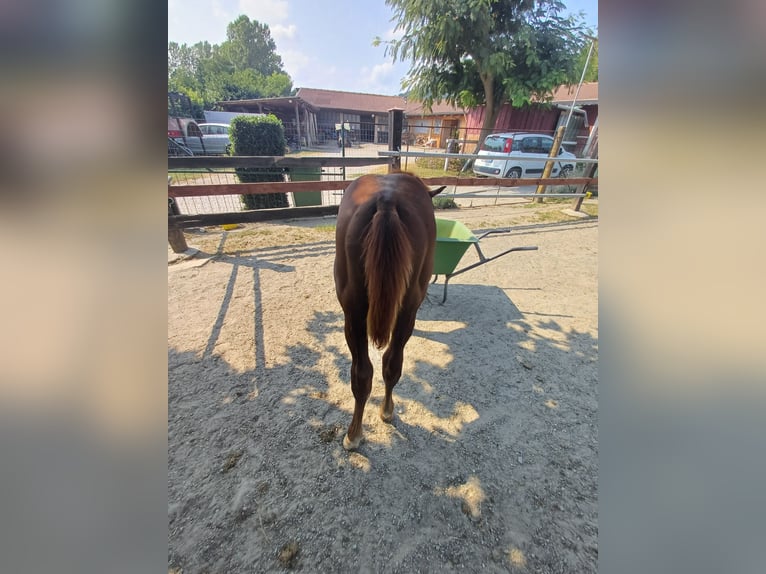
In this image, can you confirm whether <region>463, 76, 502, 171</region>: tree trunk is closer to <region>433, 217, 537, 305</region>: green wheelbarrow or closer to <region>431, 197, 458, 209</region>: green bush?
<region>431, 197, 458, 209</region>: green bush

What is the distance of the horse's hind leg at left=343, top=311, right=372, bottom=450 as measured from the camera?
1714mm

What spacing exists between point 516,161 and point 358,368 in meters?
11.7

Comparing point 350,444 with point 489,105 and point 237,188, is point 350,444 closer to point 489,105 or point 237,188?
point 237,188

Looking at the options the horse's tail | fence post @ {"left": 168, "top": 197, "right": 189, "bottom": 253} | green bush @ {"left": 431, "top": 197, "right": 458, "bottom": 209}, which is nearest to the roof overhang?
green bush @ {"left": 431, "top": 197, "right": 458, "bottom": 209}

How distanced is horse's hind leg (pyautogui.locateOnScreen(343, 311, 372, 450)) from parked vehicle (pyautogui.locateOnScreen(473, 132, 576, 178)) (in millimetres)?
10679

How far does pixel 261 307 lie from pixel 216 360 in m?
0.86

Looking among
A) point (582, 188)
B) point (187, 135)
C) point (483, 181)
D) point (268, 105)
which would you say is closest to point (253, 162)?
point (483, 181)

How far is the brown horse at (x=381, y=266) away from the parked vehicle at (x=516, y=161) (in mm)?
10276

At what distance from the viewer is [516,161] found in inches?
439

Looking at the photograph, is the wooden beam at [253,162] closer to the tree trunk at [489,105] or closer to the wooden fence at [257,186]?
the wooden fence at [257,186]

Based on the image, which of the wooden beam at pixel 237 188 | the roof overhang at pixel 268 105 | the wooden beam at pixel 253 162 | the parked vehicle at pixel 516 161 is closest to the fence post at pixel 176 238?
the wooden beam at pixel 237 188

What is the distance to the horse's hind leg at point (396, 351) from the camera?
1.78 metres
